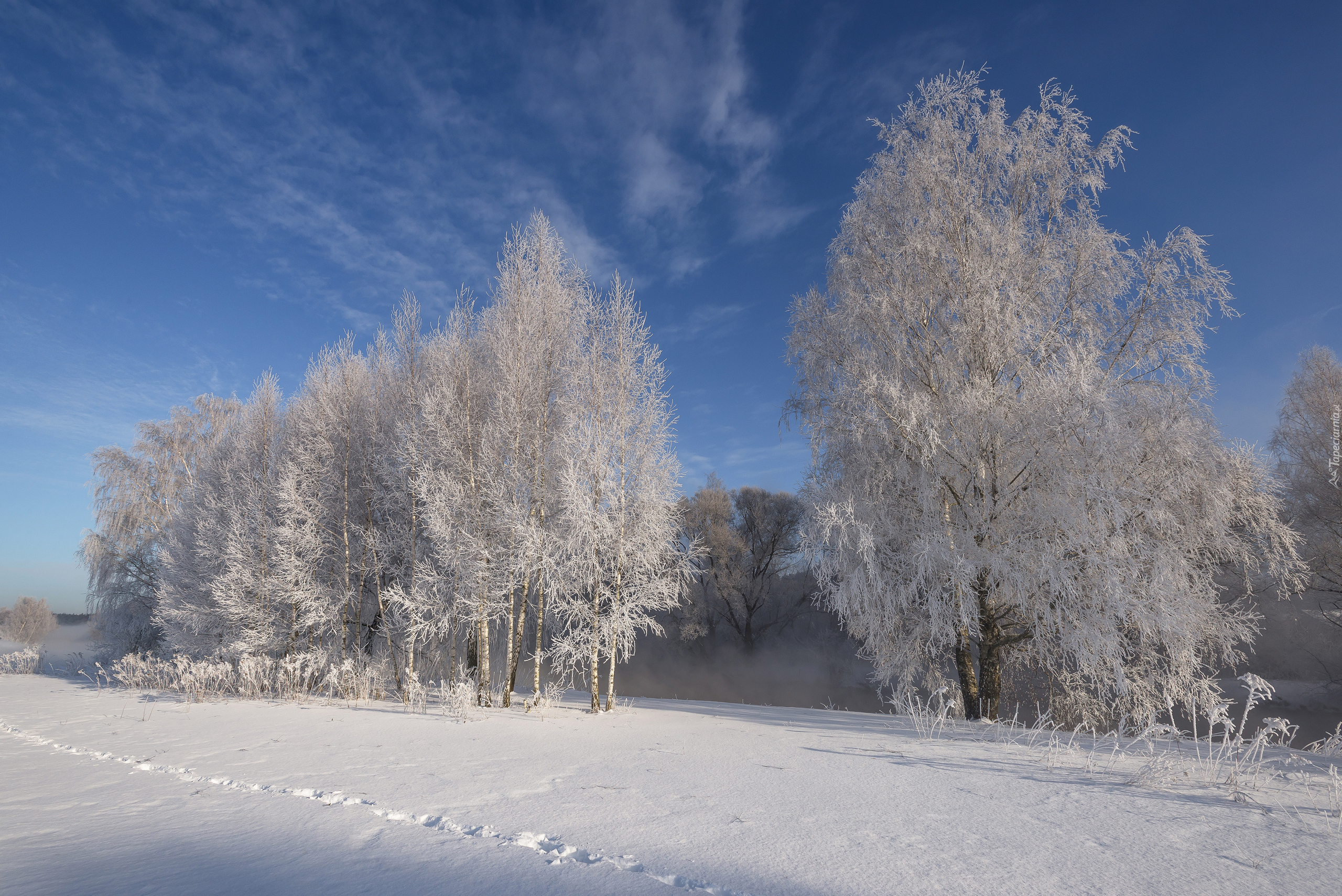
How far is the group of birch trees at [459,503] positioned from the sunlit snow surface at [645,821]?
4.15 meters

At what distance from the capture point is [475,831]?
2.84 metres

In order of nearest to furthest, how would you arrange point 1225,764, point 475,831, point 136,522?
point 475,831 < point 1225,764 < point 136,522

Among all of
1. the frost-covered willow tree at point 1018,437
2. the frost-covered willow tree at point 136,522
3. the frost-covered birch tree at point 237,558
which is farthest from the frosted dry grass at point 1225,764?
the frost-covered willow tree at point 136,522

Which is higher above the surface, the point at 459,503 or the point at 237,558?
the point at 459,503

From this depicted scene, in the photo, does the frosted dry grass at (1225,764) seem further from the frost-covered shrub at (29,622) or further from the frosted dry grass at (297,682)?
the frost-covered shrub at (29,622)

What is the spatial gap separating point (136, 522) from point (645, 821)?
87.4 ft

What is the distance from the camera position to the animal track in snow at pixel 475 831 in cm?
220

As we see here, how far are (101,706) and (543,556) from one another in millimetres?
8226

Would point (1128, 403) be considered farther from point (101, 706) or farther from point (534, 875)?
point (101, 706)

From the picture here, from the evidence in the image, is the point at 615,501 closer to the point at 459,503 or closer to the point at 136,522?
the point at 459,503

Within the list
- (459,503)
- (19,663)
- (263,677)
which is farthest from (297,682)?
(19,663)

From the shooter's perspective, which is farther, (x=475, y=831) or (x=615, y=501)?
(x=615, y=501)

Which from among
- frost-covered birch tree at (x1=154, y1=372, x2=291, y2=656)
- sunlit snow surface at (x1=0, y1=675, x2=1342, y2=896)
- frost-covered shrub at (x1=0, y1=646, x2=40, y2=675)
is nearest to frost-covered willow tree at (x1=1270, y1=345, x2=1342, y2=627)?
sunlit snow surface at (x1=0, y1=675, x2=1342, y2=896)

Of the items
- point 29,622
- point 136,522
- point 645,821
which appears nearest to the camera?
point 645,821
